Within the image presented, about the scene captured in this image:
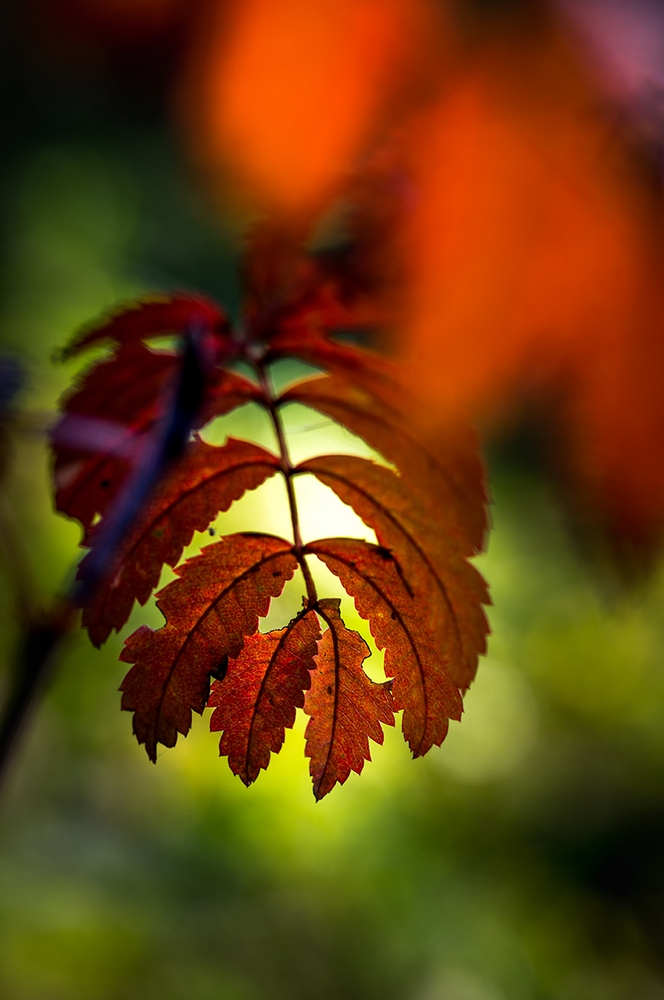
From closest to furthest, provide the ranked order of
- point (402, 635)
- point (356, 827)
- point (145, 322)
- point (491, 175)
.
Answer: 1. point (491, 175)
2. point (402, 635)
3. point (145, 322)
4. point (356, 827)

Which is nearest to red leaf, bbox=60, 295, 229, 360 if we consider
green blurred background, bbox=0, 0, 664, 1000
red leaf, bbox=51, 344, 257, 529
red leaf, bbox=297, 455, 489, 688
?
red leaf, bbox=51, 344, 257, 529

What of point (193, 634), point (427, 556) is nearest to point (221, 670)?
point (193, 634)

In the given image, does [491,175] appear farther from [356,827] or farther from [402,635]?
[356,827]

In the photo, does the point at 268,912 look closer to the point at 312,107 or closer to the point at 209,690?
the point at 209,690

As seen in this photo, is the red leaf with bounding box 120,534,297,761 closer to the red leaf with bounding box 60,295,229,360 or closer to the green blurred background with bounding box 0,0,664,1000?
the red leaf with bounding box 60,295,229,360

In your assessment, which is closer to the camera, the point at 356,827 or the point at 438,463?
the point at 438,463

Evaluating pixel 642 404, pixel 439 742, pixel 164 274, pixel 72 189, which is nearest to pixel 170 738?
pixel 439 742

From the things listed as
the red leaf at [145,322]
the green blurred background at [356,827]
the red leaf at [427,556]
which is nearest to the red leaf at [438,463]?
the red leaf at [427,556]
